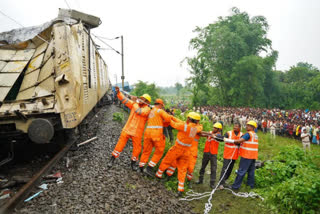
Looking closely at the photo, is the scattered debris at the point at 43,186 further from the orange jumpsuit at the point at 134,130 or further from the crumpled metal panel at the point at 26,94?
the crumpled metal panel at the point at 26,94

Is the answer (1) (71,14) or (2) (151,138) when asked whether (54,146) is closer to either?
(2) (151,138)

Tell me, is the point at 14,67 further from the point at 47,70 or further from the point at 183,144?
the point at 183,144

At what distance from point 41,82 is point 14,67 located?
2.56ft

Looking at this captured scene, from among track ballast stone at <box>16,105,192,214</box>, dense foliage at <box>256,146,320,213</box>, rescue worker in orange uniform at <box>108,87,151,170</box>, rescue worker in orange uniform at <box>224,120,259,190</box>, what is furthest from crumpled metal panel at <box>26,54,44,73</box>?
dense foliage at <box>256,146,320,213</box>

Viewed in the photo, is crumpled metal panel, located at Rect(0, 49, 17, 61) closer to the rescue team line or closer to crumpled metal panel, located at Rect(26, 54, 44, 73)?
crumpled metal panel, located at Rect(26, 54, 44, 73)

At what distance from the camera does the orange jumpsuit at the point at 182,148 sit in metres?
4.50

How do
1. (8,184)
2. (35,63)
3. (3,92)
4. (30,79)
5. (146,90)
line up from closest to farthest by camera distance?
(8,184)
(3,92)
(30,79)
(35,63)
(146,90)

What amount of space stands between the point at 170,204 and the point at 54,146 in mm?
3810

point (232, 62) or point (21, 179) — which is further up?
point (232, 62)

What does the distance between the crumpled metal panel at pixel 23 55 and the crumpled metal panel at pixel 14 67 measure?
0.14 m

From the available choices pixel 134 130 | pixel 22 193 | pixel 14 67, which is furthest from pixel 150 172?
pixel 14 67

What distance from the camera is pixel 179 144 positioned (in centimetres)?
459

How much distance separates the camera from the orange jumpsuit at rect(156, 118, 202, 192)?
14.8ft

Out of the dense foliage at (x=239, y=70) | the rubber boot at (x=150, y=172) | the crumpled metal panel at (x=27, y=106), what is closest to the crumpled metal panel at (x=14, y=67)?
the crumpled metal panel at (x=27, y=106)
